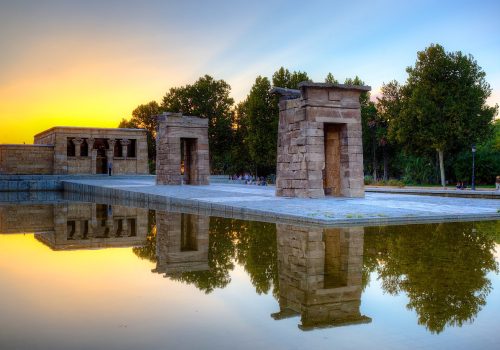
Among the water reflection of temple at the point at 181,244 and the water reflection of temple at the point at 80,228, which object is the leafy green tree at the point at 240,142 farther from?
the water reflection of temple at the point at 181,244

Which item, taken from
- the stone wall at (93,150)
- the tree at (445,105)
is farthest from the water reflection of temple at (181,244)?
the stone wall at (93,150)

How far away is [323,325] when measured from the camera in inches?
165

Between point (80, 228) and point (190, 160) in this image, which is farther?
point (190, 160)

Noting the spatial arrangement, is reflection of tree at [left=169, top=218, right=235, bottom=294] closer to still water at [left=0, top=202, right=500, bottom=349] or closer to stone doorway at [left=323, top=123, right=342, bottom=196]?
still water at [left=0, top=202, right=500, bottom=349]

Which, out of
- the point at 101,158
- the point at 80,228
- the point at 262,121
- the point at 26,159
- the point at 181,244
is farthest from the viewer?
the point at 101,158

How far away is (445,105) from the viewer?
38344 millimetres

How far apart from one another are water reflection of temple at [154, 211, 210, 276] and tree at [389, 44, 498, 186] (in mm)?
29068

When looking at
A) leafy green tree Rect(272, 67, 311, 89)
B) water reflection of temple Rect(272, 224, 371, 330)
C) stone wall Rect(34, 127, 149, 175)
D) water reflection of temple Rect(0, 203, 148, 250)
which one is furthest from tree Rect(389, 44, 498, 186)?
water reflection of temple Rect(272, 224, 371, 330)

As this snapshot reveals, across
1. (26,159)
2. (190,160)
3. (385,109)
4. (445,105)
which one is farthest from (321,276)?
(385,109)

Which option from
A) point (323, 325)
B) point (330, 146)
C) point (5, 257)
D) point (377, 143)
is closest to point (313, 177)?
point (330, 146)

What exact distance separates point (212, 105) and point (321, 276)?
54.7 metres

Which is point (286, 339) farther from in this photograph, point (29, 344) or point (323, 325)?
point (29, 344)

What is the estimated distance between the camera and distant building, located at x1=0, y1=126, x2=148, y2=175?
162 ft

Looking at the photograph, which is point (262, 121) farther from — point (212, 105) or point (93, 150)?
point (93, 150)
